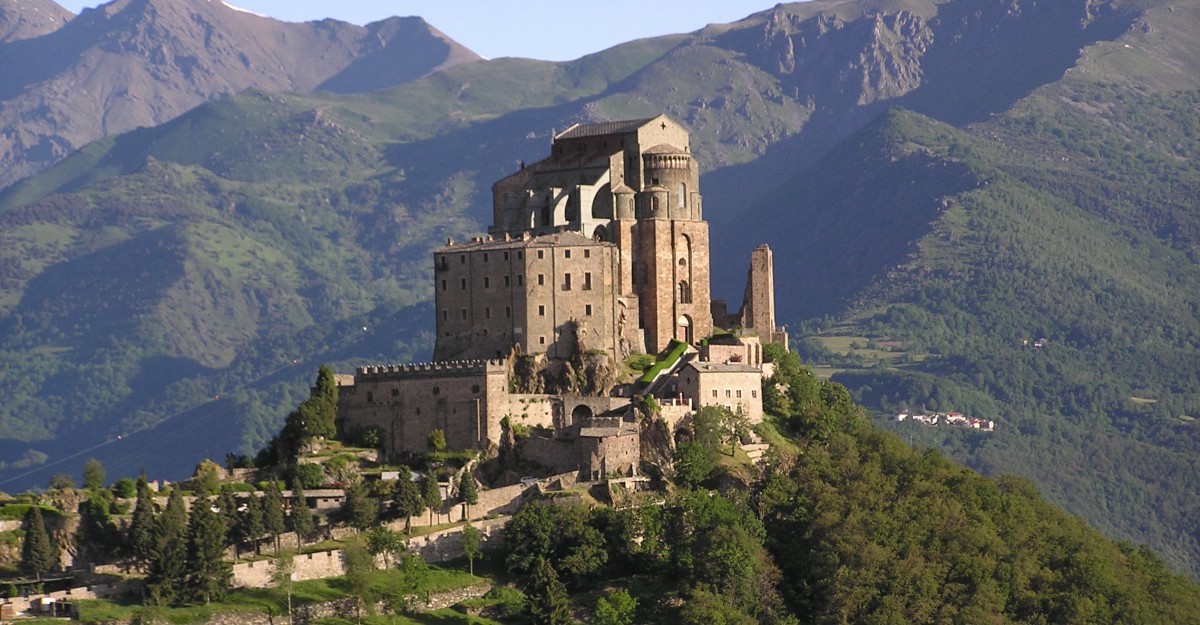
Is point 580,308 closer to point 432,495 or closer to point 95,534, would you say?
point 432,495

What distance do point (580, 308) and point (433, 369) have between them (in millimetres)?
10292

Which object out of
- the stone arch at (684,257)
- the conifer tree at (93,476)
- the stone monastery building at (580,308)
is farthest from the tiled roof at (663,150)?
the conifer tree at (93,476)

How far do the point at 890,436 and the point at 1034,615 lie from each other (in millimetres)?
18964

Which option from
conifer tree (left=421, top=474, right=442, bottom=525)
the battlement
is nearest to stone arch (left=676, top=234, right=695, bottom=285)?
the battlement

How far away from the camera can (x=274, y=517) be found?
114875 mm

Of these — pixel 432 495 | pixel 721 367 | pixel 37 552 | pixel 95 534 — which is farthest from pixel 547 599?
pixel 721 367

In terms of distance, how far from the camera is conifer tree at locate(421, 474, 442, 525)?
120 meters

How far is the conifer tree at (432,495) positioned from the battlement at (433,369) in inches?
353

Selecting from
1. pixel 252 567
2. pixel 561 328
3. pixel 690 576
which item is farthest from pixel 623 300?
pixel 252 567

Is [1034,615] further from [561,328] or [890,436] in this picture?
[561,328]

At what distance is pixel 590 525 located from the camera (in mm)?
119312

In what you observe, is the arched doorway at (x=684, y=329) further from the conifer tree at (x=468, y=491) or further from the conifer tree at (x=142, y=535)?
the conifer tree at (x=142, y=535)

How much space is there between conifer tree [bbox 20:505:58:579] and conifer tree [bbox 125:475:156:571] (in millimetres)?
3500

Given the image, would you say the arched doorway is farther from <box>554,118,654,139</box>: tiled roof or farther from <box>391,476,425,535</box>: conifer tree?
<box>391,476,425,535</box>: conifer tree
